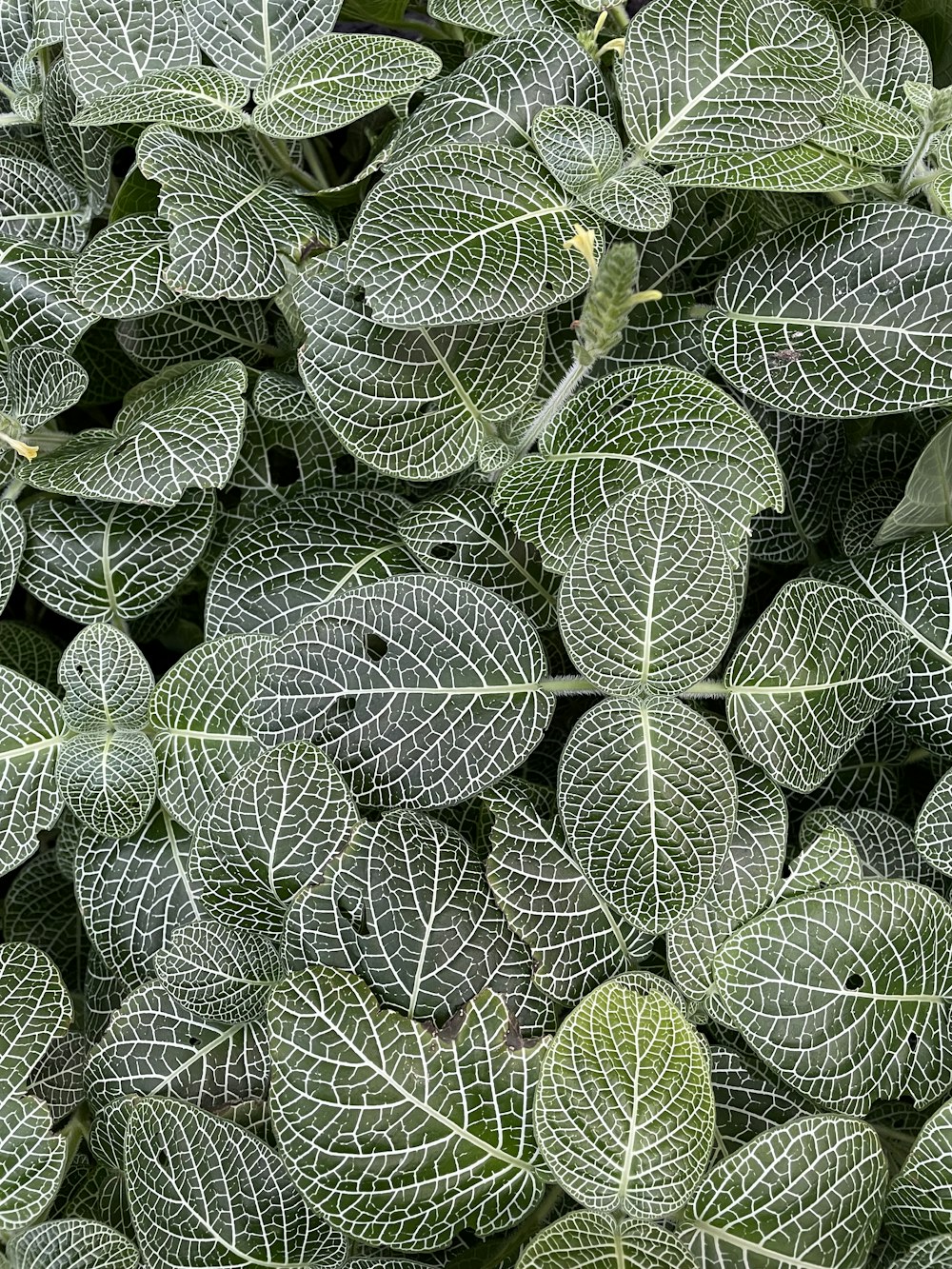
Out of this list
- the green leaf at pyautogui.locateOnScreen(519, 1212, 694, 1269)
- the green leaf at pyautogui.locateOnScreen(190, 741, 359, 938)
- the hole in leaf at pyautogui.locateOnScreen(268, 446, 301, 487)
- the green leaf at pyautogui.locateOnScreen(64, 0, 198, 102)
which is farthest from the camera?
the hole in leaf at pyautogui.locateOnScreen(268, 446, 301, 487)

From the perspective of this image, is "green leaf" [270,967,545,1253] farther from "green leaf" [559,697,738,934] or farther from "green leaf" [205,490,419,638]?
"green leaf" [205,490,419,638]

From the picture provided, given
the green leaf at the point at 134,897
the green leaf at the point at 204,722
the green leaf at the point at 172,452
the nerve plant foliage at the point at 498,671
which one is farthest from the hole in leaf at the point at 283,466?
the green leaf at the point at 134,897

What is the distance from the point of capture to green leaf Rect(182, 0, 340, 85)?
1174 millimetres

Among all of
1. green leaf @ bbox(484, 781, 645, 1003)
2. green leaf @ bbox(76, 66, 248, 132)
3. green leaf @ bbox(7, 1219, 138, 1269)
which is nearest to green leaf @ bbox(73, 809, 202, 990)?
green leaf @ bbox(7, 1219, 138, 1269)

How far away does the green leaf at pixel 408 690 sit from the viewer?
3.18 feet

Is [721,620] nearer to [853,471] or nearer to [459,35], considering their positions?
[853,471]

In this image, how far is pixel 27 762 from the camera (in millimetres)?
A: 1119

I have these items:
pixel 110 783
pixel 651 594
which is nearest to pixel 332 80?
pixel 651 594

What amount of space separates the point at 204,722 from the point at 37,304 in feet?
1.58

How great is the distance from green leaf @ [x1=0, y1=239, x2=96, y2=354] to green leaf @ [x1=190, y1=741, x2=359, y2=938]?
1.72ft

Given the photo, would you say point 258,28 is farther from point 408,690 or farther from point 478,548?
point 408,690

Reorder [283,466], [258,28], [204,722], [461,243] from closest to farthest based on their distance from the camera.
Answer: [461,243] < [204,722] < [258,28] < [283,466]

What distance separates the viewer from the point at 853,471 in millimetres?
1264

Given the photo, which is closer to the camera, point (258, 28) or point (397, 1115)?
point (397, 1115)
